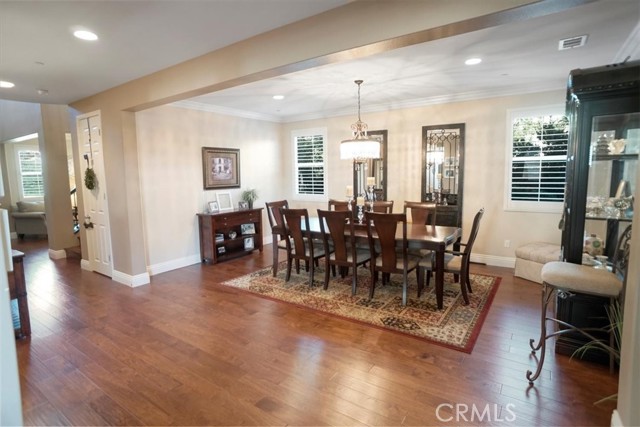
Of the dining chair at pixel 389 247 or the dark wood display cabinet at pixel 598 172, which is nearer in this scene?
the dark wood display cabinet at pixel 598 172

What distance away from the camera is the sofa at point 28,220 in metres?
7.83

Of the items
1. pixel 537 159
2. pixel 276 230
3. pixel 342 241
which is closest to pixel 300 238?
pixel 276 230

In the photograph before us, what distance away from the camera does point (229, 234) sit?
229 inches

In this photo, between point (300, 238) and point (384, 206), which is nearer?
point (300, 238)

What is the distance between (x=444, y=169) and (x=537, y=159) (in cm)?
127

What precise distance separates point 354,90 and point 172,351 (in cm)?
394

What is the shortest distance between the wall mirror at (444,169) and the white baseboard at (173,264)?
397 centimetres

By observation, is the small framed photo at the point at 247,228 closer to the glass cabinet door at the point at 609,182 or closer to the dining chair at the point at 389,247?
the dining chair at the point at 389,247

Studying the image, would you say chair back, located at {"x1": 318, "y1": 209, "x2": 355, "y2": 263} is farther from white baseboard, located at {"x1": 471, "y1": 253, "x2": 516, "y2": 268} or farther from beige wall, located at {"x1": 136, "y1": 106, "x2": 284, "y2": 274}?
beige wall, located at {"x1": 136, "y1": 106, "x2": 284, "y2": 274}

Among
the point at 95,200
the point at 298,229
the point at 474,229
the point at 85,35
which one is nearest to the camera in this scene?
the point at 85,35

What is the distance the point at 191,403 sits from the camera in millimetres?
2160

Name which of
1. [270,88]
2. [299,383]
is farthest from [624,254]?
[270,88]

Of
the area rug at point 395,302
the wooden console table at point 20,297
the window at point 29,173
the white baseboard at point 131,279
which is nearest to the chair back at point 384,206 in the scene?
the area rug at point 395,302

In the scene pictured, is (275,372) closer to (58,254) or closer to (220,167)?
(220,167)
